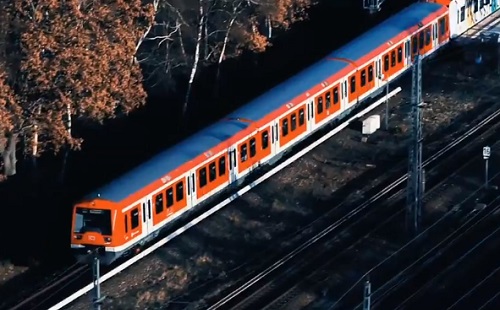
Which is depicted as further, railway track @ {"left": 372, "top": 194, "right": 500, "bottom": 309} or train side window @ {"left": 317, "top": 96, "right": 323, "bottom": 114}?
train side window @ {"left": 317, "top": 96, "right": 323, "bottom": 114}

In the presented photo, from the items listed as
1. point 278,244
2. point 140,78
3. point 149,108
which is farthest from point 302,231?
point 149,108

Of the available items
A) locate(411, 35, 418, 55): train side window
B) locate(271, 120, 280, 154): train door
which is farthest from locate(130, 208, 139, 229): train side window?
locate(411, 35, 418, 55): train side window

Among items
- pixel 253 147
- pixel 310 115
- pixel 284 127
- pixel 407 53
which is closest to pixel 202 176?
pixel 253 147

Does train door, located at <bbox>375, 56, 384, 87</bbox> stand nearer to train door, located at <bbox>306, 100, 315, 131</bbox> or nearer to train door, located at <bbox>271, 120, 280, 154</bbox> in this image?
train door, located at <bbox>306, 100, 315, 131</bbox>

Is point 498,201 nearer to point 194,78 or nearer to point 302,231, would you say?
point 302,231

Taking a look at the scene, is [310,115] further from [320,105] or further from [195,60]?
[195,60]
